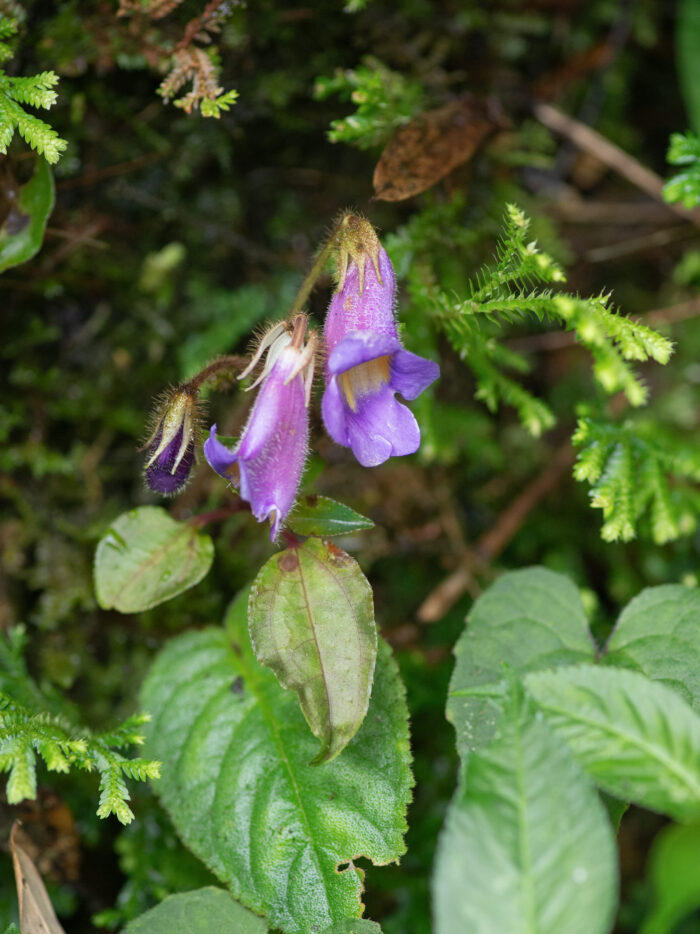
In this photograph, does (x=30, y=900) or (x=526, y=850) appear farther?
(x=30, y=900)

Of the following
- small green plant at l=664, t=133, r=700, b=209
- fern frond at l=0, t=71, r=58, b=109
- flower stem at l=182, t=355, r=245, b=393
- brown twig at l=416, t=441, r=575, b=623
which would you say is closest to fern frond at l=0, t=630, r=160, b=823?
flower stem at l=182, t=355, r=245, b=393

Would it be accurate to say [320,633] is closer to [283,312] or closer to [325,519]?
[325,519]

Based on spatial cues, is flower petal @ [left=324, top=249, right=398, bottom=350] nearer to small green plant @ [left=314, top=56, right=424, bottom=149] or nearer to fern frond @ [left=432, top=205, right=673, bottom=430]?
fern frond @ [left=432, top=205, right=673, bottom=430]

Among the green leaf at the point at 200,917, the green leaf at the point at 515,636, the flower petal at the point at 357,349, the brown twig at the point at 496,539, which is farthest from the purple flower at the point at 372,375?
the brown twig at the point at 496,539

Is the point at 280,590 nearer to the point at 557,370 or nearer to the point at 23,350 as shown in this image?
the point at 23,350

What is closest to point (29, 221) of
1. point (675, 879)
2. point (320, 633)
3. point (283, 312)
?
point (283, 312)

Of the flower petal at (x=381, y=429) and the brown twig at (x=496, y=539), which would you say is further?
the brown twig at (x=496, y=539)

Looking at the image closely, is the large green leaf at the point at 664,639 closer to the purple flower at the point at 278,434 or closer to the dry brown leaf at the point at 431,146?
the purple flower at the point at 278,434
